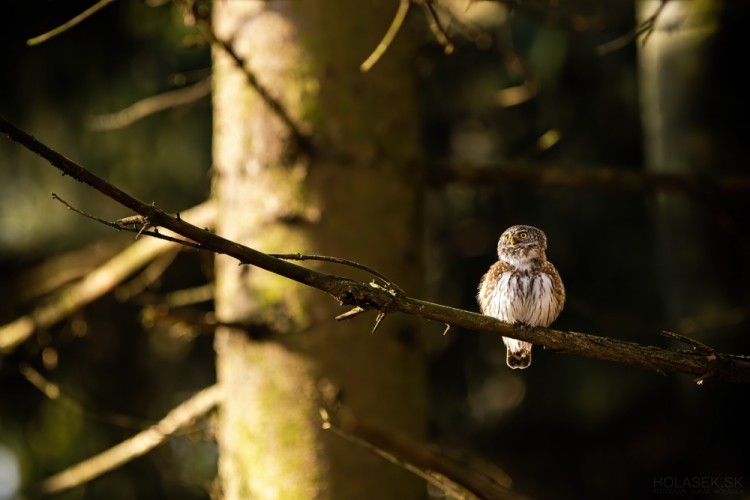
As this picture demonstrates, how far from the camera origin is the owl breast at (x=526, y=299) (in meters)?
3.31

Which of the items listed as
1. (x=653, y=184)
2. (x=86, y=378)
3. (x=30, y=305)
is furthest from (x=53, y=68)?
(x=653, y=184)

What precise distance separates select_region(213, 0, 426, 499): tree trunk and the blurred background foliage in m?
2.06

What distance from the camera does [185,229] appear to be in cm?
185

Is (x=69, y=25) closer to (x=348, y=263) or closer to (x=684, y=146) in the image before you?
(x=348, y=263)

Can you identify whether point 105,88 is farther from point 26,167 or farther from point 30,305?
point 30,305

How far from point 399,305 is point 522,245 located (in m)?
1.40

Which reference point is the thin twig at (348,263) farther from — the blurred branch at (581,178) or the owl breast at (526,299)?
the blurred branch at (581,178)

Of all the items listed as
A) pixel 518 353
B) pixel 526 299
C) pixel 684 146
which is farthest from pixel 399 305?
pixel 684 146

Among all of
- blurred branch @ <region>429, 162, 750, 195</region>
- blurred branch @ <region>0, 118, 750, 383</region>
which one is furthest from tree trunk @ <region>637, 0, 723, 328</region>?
blurred branch @ <region>0, 118, 750, 383</region>

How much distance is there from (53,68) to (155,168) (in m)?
0.97

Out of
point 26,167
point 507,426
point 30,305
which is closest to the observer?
point 30,305

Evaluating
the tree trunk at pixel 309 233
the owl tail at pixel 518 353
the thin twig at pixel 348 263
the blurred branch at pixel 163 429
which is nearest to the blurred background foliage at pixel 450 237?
the blurred branch at pixel 163 429

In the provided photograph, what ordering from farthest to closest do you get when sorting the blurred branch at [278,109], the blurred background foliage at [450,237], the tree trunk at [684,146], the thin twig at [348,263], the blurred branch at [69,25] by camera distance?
the blurred background foliage at [450,237] → the tree trunk at [684,146] → the blurred branch at [278,109] → the blurred branch at [69,25] → the thin twig at [348,263]

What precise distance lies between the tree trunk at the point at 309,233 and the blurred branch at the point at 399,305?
4.02 feet
